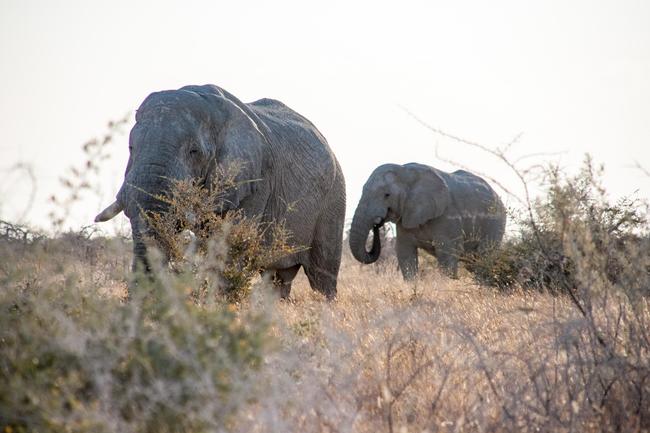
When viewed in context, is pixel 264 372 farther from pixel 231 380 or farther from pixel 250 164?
pixel 250 164

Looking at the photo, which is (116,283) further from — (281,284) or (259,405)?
(259,405)

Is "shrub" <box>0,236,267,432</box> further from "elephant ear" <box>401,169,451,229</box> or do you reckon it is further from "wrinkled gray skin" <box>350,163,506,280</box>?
"elephant ear" <box>401,169,451,229</box>

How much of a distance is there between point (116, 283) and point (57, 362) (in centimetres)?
581

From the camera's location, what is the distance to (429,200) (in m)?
16.4

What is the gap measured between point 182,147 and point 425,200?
9.46 metres

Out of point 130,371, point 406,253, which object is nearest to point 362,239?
point 406,253

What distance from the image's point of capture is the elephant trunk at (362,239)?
15.3m

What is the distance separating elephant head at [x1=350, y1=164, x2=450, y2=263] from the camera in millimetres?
16094

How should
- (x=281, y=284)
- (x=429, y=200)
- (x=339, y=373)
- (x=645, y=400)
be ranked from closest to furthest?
(x=645, y=400), (x=339, y=373), (x=281, y=284), (x=429, y=200)

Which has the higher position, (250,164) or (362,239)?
(250,164)

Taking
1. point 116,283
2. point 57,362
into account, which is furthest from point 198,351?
point 116,283

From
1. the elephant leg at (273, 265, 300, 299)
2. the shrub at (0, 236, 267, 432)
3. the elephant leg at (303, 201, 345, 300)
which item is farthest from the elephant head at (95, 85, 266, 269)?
the shrub at (0, 236, 267, 432)

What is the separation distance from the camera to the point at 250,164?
26.4 ft

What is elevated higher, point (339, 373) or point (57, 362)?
point (57, 362)
